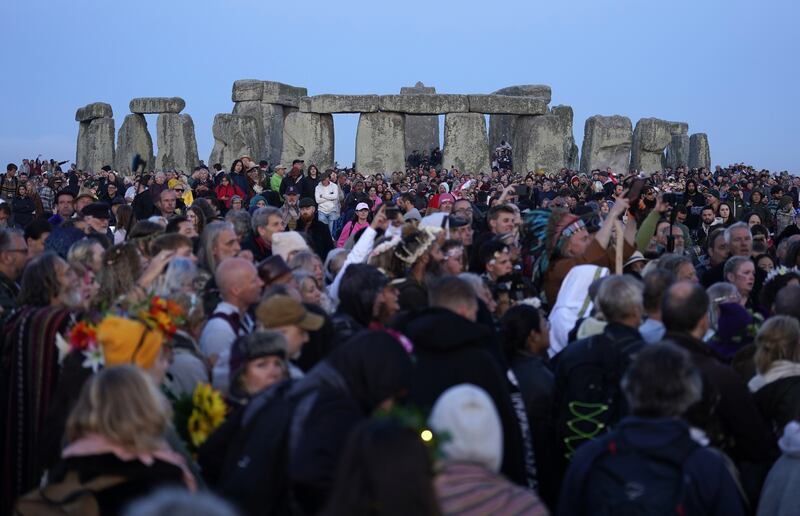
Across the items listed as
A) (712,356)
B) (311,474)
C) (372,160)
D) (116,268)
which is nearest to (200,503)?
(311,474)

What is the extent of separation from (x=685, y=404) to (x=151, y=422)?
74.6 inches

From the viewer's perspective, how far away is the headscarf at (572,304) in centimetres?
730

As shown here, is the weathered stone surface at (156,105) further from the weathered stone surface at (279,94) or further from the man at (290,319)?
the man at (290,319)

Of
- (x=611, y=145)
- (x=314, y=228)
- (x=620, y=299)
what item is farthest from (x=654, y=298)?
(x=611, y=145)

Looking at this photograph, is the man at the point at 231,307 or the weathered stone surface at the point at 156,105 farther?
the weathered stone surface at the point at 156,105

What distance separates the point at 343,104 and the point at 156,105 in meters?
7.31

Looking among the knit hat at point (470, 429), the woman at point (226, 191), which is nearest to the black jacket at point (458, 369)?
the knit hat at point (470, 429)

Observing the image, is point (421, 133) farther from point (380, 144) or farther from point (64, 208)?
point (64, 208)

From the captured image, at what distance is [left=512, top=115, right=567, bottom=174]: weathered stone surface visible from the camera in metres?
31.7

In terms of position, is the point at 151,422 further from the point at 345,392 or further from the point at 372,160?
the point at 372,160

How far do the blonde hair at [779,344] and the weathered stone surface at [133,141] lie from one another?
31554 millimetres

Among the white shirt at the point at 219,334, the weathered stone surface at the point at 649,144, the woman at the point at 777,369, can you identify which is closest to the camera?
the woman at the point at 777,369

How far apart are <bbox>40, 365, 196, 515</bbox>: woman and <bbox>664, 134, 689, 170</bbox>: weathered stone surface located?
37234 mm

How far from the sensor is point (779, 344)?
18.2 feet
